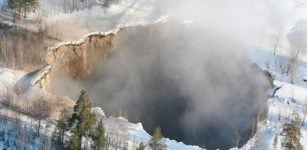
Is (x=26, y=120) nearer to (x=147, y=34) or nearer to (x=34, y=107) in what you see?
(x=34, y=107)

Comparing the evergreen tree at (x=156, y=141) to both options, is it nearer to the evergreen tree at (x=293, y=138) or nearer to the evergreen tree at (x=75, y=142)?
the evergreen tree at (x=75, y=142)

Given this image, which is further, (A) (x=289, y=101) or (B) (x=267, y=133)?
(A) (x=289, y=101)

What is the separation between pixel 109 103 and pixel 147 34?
9549 millimetres

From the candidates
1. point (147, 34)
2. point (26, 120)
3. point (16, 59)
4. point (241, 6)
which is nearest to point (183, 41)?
point (147, 34)

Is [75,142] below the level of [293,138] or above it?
below

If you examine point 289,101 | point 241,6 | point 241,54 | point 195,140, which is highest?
point 241,6

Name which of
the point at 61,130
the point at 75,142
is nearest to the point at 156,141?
the point at 75,142

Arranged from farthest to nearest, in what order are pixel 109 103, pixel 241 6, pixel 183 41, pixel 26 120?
pixel 241 6 → pixel 183 41 → pixel 109 103 → pixel 26 120

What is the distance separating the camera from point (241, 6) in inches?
1946

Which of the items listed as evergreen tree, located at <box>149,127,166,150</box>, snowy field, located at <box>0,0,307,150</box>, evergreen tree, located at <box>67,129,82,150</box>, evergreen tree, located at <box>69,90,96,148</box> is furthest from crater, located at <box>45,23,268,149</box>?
evergreen tree, located at <box>67,129,82,150</box>

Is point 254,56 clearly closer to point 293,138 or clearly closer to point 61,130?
point 293,138

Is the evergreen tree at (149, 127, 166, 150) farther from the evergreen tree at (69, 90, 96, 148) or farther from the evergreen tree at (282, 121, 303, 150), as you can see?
the evergreen tree at (282, 121, 303, 150)

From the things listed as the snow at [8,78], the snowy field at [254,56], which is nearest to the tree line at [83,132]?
the snowy field at [254,56]

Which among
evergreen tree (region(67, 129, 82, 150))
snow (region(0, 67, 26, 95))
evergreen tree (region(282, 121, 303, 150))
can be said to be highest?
snow (region(0, 67, 26, 95))
